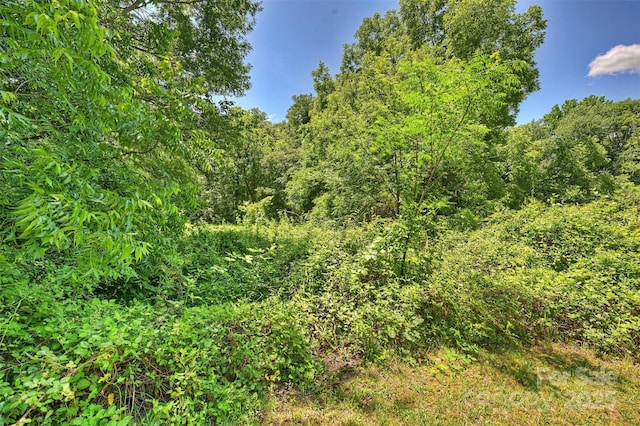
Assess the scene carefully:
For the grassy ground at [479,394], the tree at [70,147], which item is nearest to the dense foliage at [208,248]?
the tree at [70,147]

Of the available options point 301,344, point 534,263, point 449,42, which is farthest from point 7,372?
point 449,42

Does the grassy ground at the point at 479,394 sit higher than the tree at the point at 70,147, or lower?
lower

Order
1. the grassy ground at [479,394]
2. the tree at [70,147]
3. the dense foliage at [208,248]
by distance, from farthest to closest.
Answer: the grassy ground at [479,394], the dense foliage at [208,248], the tree at [70,147]

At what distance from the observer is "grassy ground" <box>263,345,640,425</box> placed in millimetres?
2234

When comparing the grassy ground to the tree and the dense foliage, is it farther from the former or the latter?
the tree

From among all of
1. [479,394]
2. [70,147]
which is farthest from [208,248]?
[479,394]

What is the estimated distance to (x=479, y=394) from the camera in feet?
8.25

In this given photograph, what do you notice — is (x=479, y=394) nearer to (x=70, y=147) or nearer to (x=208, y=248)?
(x=70, y=147)

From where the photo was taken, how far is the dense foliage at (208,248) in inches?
57.3

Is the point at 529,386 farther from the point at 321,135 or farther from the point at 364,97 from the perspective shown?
the point at 321,135

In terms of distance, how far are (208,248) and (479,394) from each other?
174 inches

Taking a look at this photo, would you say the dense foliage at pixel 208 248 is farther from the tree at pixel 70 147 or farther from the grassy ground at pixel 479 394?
the grassy ground at pixel 479 394

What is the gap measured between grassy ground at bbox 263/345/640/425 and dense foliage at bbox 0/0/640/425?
8.6 inches

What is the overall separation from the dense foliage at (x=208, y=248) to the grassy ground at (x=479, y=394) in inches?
8.6
